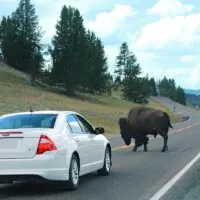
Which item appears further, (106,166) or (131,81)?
(131,81)

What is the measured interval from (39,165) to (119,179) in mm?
3039

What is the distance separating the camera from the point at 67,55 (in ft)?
316

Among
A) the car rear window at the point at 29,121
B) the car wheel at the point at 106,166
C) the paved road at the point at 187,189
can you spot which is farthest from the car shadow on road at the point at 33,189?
the paved road at the point at 187,189

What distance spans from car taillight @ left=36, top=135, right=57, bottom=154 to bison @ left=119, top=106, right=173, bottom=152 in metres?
11.6

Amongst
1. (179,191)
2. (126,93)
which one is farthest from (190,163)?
(126,93)

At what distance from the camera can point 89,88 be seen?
113688 millimetres

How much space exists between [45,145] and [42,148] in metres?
0.08

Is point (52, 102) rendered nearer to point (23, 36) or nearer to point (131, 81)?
point (23, 36)

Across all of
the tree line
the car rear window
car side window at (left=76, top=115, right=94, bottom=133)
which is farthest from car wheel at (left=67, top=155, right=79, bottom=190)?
the tree line

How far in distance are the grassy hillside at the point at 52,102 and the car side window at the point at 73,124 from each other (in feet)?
127

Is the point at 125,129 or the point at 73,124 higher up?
the point at 73,124

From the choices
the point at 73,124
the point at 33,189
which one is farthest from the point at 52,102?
the point at 33,189

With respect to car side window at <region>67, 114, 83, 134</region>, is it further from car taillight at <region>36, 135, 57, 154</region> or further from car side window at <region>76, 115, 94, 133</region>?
car taillight at <region>36, 135, 57, 154</region>

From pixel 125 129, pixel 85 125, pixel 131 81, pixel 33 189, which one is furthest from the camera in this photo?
pixel 131 81
